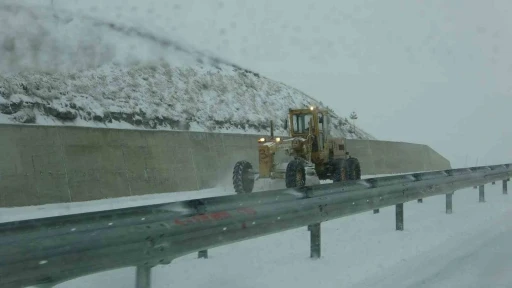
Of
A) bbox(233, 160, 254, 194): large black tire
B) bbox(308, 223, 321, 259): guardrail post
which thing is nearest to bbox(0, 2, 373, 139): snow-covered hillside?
bbox(233, 160, 254, 194): large black tire

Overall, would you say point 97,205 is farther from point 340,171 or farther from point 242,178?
point 340,171

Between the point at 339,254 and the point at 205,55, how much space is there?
117 feet

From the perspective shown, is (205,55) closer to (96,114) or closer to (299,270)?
(96,114)

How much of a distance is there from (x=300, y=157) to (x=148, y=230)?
46.6 feet

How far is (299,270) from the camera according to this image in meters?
7.01

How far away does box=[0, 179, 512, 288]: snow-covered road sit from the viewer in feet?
21.0

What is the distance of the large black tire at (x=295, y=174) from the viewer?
1720 cm

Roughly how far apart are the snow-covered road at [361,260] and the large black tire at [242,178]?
670 cm

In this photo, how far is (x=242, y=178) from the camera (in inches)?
720

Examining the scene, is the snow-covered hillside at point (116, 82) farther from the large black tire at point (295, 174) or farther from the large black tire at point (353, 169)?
the large black tire at point (353, 169)

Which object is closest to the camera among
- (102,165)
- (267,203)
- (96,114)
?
(267,203)

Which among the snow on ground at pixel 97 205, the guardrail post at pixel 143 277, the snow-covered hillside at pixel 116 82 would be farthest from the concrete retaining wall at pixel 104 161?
the guardrail post at pixel 143 277

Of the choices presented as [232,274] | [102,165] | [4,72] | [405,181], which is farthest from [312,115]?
[232,274]

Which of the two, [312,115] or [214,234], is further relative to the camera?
[312,115]
